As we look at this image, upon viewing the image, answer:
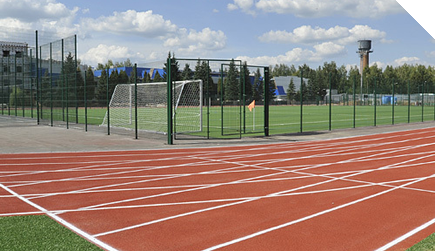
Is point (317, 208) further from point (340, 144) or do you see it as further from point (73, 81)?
point (73, 81)

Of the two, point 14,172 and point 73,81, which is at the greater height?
point 73,81

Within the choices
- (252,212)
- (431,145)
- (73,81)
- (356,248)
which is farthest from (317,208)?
(73,81)

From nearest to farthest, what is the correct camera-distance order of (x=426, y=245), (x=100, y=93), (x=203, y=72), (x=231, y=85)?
(x=426, y=245) < (x=203, y=72) < (x=231, y=85) < (x=100, y=93)

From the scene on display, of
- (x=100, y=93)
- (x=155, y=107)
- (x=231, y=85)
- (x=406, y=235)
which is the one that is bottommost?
(x=406, y=235)

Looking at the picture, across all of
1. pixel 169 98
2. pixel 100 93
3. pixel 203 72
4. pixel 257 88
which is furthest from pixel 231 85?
pixel 100 93

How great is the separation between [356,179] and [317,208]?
8.84ft

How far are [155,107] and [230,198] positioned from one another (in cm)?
1645

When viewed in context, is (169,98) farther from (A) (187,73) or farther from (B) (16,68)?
(B) (16,68)

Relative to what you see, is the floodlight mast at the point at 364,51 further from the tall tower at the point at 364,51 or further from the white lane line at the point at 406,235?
the white lane line at the point at 406,235

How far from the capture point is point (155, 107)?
75.4 feet

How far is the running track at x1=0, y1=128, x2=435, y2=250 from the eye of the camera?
16.9 ft

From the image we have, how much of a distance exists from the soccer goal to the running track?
28.8 ft

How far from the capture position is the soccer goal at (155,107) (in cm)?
2114

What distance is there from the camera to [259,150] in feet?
44.7
